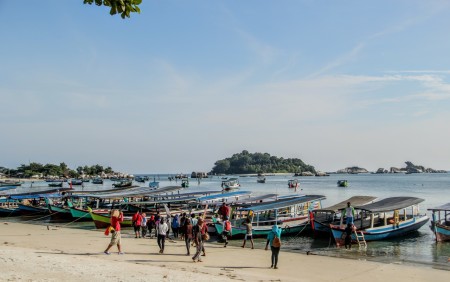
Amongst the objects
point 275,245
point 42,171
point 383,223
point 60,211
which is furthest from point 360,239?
point 42,171

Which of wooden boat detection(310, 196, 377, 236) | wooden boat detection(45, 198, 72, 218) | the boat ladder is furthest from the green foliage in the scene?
wooden boat detection(45, 198, 72, 218)

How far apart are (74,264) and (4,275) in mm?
2709

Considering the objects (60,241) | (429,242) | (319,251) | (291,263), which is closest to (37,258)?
(60,241)

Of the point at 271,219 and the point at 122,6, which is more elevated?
the point at 122,6

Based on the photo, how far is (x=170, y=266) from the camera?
17.4 meters

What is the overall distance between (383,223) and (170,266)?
60.7 ft

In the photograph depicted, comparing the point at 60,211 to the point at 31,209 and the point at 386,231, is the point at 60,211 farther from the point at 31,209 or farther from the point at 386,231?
the point at 386,231

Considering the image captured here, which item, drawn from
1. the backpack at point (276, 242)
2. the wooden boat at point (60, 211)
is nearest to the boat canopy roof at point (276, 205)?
the backpack at point (276, 242)

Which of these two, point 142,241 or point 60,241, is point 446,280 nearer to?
point 142,241

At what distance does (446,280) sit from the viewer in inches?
668

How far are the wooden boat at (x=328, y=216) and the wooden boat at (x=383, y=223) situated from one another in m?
1.12

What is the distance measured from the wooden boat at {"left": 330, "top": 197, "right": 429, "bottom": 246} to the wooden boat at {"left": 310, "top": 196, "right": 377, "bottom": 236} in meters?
1.12

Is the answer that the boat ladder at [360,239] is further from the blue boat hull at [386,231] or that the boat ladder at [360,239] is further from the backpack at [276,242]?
the backpack at [276,242]

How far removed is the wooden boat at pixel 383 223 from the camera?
2622 centimetres
